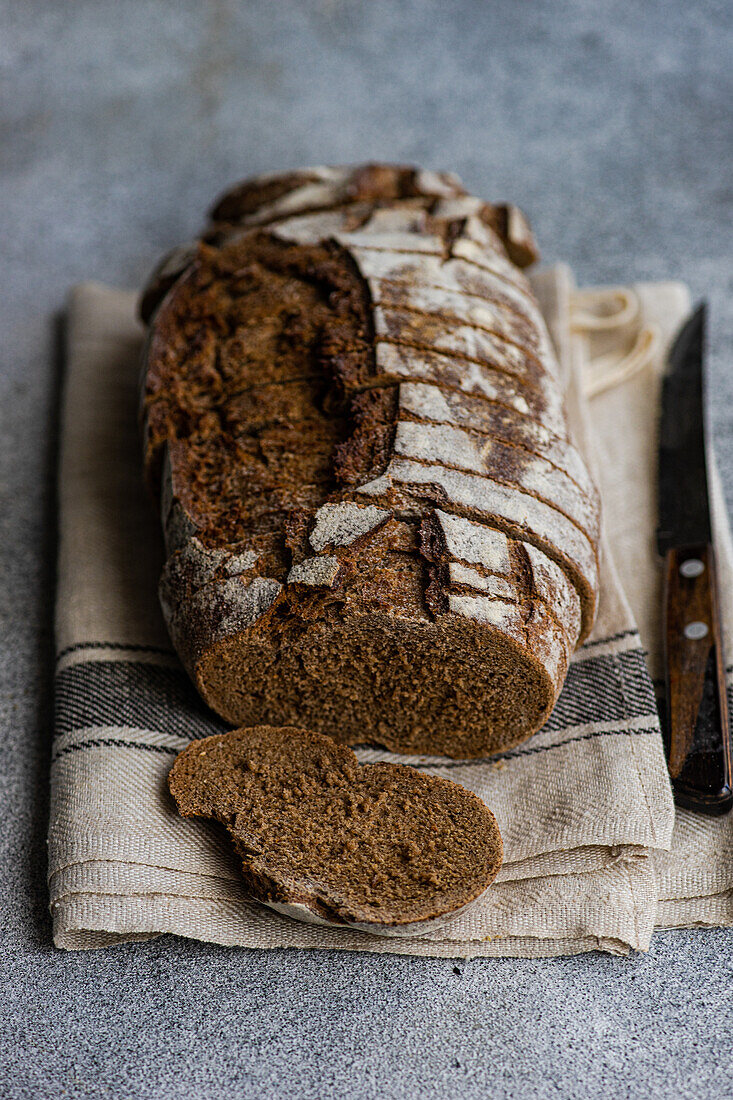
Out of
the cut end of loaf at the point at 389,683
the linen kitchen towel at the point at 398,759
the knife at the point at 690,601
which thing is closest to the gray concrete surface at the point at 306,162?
the linen kitchen towel at the point at 398,759

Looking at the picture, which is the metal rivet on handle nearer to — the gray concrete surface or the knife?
the knife

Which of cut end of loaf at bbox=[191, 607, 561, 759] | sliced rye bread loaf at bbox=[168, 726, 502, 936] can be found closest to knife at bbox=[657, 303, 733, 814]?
cut end of loaf at bbox=[191, 607, 561, 759]

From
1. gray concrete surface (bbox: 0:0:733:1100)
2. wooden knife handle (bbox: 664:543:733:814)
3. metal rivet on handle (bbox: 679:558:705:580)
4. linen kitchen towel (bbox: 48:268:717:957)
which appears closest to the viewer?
gray concrete surface (bbox: 0:0:733:1100)

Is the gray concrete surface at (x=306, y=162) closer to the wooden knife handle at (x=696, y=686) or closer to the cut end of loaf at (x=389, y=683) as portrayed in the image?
the wooden knife handle at (x=696, y=686)

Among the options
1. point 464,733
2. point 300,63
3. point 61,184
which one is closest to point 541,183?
point 300,63

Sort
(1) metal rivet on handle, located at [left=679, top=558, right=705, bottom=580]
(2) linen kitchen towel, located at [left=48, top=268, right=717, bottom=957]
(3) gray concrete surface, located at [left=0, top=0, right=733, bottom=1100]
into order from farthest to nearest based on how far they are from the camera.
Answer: (1) metal rivet on handle, located at [left=679, top=558, right=705, bottom=580], (2) linen kitchen towel, located at [left=48, top=268, right=717, bottom=957], (3) gray concrete surface, located at [left=0, top=0, right=733, bottom=1100]

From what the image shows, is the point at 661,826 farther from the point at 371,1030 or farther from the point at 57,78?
the point at 57,78

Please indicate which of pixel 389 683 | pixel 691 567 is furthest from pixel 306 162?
pixel 389 683
